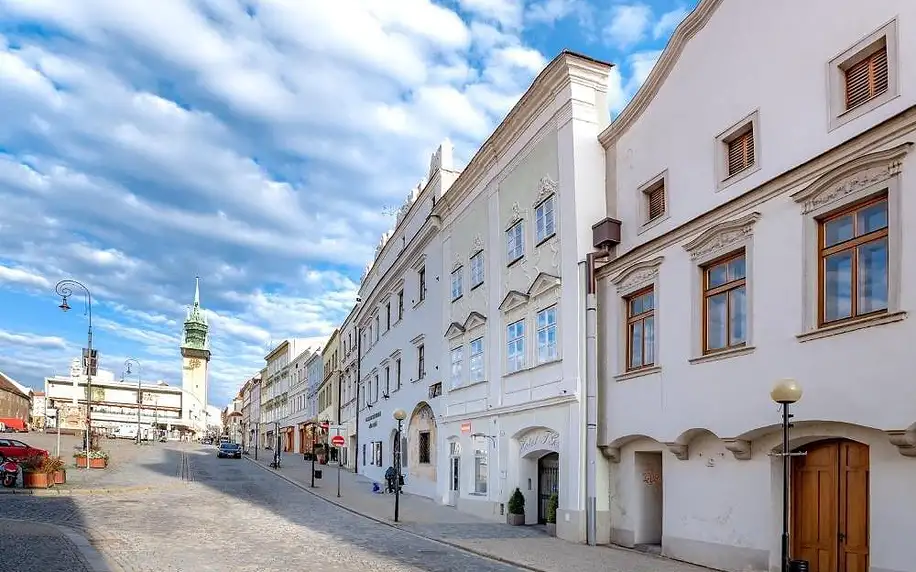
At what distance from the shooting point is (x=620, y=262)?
18453 millimetres

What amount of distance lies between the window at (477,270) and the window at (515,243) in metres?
2.35

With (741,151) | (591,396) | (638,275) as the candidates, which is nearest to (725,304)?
(741,151)

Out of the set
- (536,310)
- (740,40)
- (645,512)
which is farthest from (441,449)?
(740,40)

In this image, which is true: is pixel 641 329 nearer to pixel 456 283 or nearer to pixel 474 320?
pixel 474 320

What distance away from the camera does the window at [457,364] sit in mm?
27859

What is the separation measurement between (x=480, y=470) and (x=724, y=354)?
1270 cm

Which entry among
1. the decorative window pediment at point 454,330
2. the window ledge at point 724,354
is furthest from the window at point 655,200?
the decorative window pediment at point 454,330

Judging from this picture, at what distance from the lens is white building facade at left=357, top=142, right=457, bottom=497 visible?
31703mm

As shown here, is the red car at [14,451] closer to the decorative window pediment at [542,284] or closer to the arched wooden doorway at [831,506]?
the decorative window pediment at [542,284]

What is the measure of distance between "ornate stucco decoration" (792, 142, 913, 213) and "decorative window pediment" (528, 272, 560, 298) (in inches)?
326

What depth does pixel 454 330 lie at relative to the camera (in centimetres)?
2845

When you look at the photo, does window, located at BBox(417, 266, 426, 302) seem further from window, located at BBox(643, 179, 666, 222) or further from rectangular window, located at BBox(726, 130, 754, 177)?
rectangular window, located at BBox(726, 130, 754, 177)

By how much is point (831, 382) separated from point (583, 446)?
304 inches

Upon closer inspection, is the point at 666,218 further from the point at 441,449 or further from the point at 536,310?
the point at 441,449
